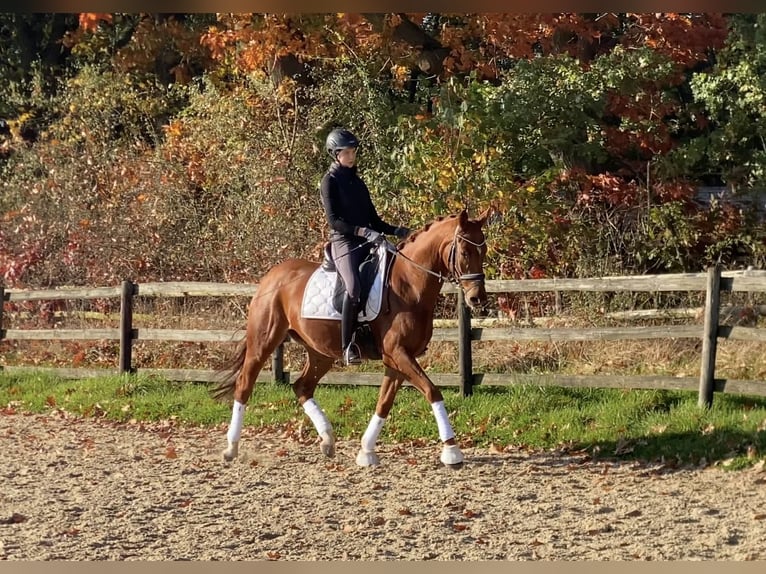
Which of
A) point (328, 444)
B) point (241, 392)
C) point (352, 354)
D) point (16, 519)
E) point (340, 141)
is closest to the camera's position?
point (16, 519)

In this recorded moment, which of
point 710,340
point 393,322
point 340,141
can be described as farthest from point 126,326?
point 710,340

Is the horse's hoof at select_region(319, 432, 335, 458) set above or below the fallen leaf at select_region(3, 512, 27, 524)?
above

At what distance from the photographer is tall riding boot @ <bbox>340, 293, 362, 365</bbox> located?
9.40 m

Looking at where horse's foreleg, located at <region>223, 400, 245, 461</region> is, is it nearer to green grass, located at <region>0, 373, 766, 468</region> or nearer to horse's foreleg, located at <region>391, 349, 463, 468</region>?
green grass, located at <region>0, 373, 766, 468</region>

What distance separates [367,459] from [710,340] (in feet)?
11.9

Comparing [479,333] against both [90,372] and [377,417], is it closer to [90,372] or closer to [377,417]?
[377,417]

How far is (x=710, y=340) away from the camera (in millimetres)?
10367

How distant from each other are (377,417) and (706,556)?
3.92m

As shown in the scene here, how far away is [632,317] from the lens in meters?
12.9

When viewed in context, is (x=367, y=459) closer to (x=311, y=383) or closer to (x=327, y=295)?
(x=311, y=383)

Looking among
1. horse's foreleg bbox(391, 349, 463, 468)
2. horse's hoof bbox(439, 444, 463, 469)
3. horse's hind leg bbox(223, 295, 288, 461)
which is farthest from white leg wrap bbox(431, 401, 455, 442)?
horse's hind leg bbox(223, 295, 288, 461)

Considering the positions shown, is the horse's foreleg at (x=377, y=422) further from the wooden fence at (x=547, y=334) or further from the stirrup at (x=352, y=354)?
the wooden fence at (x=547, y=334)

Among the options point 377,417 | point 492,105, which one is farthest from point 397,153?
point 377,417

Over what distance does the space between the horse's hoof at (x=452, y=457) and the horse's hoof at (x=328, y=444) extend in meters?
1.10
